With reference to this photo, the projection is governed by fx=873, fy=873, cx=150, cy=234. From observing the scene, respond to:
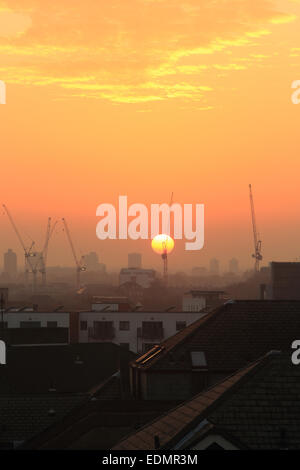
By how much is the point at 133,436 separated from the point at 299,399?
5.61 meters

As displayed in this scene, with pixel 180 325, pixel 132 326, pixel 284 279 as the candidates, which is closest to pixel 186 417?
pixel 284 279

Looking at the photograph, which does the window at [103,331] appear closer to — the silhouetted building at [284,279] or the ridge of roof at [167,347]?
the silhouetted building at [284,279]

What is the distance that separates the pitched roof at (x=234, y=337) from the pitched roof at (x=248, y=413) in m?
19.2

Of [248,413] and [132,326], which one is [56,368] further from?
[132,326]

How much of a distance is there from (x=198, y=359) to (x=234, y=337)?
10.0ft

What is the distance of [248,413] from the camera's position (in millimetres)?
24844

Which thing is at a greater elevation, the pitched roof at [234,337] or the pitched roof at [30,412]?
the pitched roof at [234,337]

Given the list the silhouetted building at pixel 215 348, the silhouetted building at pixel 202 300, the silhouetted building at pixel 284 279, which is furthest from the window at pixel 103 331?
the silhouetted building at pixel 215 348

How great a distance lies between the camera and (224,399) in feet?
83.3

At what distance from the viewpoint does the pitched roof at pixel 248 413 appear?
24.1 metres

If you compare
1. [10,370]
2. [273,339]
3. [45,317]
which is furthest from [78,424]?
[45,317]

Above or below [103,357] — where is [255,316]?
above

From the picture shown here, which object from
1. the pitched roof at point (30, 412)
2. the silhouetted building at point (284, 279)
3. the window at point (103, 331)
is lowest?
the window at point (103, 331)
